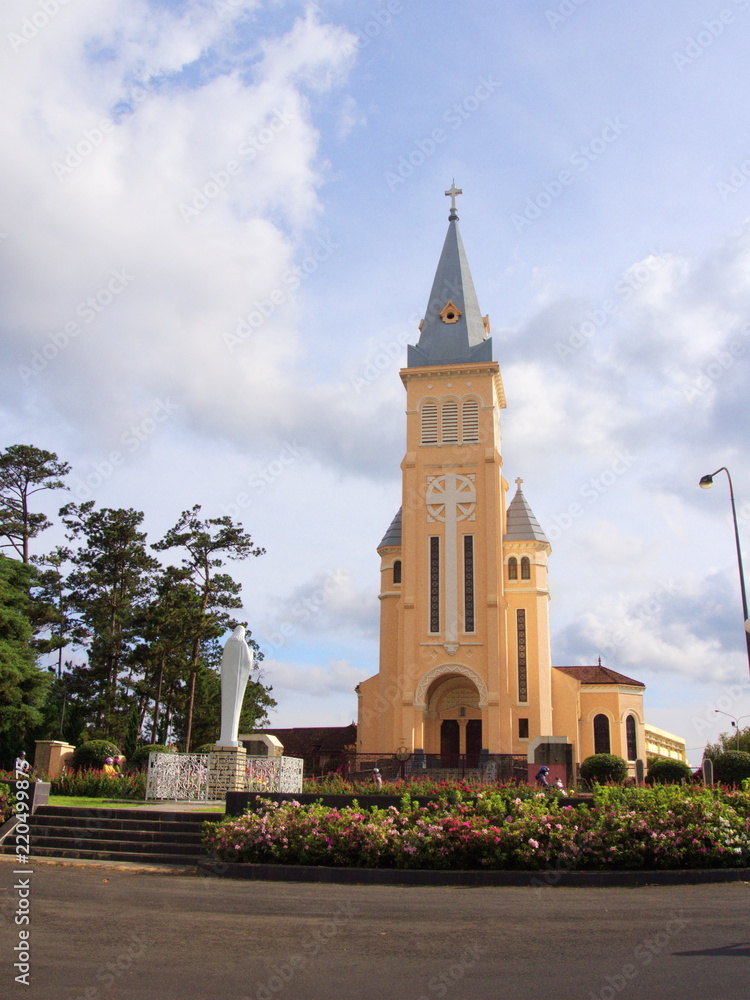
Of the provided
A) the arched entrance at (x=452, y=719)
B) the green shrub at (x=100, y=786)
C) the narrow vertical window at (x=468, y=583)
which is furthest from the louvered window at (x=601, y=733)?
the green shrub at (x=100, y=786)

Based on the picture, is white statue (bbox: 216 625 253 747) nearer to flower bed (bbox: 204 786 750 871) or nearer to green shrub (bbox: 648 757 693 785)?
flower bed (bbox: 204 786 750 871)

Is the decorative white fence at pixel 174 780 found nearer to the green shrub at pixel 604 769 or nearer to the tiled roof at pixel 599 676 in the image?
the green shrub at pixel 604 769

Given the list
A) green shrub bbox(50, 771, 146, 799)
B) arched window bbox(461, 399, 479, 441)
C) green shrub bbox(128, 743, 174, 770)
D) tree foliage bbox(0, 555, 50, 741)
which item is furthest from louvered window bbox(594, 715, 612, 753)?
green shrub bbox(50, 771, 146, 799)

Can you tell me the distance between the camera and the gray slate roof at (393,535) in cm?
4319

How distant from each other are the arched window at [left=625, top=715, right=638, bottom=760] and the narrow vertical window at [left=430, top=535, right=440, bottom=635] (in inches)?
419

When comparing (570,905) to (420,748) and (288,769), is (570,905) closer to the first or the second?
(288,769)

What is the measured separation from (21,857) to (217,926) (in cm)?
674

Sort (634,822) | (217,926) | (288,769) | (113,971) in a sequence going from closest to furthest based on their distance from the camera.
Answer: (113,971) → (217,926) → (634,822) → (288,769)

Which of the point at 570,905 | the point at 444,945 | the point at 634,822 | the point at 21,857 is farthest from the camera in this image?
the point at 21,857

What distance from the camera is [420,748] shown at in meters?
37.2

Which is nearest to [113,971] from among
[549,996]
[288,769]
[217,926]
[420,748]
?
[217,926]

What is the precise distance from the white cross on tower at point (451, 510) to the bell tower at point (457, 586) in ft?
0.16

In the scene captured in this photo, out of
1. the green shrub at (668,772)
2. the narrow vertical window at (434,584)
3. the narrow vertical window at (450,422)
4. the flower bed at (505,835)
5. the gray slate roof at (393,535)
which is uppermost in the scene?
the narrow vertical window at (450,422)

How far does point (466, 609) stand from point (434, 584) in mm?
1889
